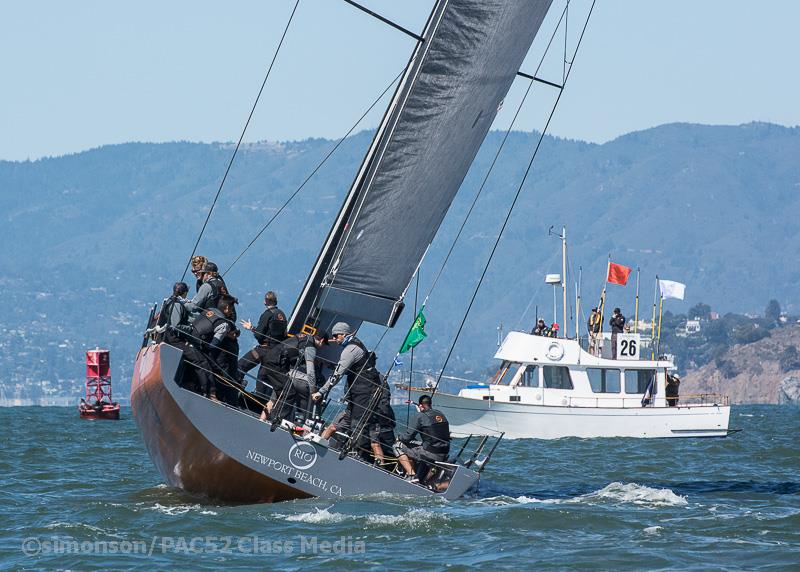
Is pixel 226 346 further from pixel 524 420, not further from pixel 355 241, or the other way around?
pixel 524 420

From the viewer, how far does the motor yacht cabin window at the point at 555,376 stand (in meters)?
42.8

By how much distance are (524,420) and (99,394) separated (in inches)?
981

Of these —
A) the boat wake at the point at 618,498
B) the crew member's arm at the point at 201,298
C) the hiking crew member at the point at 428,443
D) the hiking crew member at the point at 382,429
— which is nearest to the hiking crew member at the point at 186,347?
the crew member's arm at the point at 201,298

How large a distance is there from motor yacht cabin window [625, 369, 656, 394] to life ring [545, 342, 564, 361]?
2.10m

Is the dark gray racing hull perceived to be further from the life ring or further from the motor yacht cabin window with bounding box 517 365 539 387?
the motor yacht cabin window with bounding box 517 365 539 387

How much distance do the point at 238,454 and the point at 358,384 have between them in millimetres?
1749

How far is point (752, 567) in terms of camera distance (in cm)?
1508

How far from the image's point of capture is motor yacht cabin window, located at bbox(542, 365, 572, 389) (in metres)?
42.8

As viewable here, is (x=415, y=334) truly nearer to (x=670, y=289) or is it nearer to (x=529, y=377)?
(x=529, y=377)

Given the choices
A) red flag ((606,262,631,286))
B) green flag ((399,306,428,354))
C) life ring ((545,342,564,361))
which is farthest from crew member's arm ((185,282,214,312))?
red flag ((606,262,631,286))

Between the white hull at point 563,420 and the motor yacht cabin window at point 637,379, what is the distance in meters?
1.12

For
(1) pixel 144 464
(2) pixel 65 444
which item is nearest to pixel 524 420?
(2) pixel 65 444

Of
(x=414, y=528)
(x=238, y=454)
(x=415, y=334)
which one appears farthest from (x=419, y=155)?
(x=414, y=528)

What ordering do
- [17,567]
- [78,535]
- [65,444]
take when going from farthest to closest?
[65,444], [78,535], [17,567]
